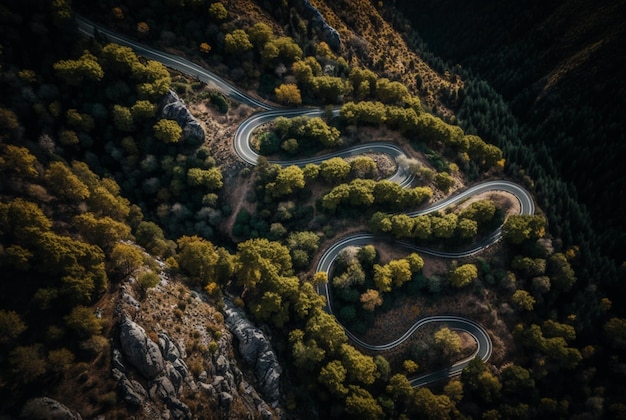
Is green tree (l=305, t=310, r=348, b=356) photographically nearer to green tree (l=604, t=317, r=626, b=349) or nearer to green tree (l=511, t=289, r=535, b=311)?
green tree (l=511, t=289, r=535, b=311)

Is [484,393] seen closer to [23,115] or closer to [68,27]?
[23,115]

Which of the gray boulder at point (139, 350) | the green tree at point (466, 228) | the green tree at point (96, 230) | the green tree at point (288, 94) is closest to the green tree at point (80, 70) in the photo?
the green tree at point (96, 230)

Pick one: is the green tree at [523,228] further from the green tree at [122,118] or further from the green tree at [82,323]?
the green tree at [122,118]

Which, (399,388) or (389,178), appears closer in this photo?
(399,388)

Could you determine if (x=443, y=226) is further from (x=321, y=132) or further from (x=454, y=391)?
(x=321, y=132)

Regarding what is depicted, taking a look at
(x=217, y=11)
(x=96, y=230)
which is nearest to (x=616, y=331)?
(x=96, y=230)

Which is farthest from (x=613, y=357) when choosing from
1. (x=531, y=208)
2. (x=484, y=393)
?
(x=531, y=208)

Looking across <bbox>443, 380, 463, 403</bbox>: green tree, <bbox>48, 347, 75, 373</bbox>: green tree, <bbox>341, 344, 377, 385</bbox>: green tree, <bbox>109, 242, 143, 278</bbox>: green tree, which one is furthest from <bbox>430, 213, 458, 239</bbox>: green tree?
<bbox>48, 347, 75, 373</bbox>: green tree
